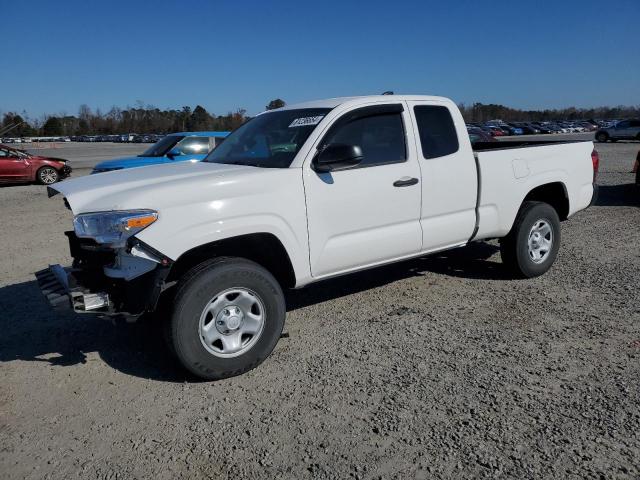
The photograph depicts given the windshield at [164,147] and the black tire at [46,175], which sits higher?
the windshield at [164,147]

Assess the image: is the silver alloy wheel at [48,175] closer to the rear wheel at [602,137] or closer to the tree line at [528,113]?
the rear wheel at [602,137]

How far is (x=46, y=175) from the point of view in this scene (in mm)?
18016

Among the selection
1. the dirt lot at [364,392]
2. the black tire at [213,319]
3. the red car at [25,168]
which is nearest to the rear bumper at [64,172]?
the red car at [25,168]

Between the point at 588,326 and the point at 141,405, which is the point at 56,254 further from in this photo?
the point at 588,326

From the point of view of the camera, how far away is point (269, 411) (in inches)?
129

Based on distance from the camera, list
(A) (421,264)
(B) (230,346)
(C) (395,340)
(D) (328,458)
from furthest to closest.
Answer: (A) (421,264), (C) (395,340), (B) (230,346), (D) (328,458)

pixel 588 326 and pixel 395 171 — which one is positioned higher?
pixel 395 171

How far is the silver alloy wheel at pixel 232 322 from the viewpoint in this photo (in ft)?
11.7

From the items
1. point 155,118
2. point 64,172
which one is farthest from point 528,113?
point 64,172

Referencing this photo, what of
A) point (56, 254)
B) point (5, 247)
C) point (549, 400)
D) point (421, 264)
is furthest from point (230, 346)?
point (5, 247)

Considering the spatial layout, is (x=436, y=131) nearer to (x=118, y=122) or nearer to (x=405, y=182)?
(x=405, y=182)

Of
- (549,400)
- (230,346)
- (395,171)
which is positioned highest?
(395,171)

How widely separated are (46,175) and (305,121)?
16.5 meters

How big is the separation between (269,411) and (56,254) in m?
5.23
